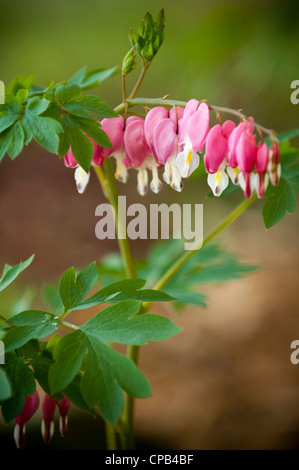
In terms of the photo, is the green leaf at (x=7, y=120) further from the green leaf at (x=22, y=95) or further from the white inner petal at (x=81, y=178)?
the white inner petal at (x=81, y=178)

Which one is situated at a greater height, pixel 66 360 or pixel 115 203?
pixel 115 203

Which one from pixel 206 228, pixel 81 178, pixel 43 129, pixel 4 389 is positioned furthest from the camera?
pixel 206 228

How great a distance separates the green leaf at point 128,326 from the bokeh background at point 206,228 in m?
0.63

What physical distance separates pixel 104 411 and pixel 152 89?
11.0ft

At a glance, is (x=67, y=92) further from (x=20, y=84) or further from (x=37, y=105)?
(x=20, y=84)

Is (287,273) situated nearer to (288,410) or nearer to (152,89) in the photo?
(288,410)

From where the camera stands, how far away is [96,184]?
4.45 meters

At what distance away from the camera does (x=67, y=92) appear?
809 mm

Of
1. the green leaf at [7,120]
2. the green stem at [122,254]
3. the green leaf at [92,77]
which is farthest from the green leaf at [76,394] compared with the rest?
the green leaf at [92,77]

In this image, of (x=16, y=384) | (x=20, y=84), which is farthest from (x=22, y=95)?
(x=16, y=384)

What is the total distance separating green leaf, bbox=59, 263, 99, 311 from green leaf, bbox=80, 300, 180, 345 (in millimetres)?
63

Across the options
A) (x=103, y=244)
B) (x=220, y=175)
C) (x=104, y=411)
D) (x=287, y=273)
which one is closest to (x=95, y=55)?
(x=103, y=244)

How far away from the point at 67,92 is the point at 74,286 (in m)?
0.33

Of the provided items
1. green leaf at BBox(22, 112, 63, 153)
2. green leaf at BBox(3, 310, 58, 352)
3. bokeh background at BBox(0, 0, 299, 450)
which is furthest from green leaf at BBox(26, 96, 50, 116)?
bokeh background at BBox(0, 0, 299, 450)
